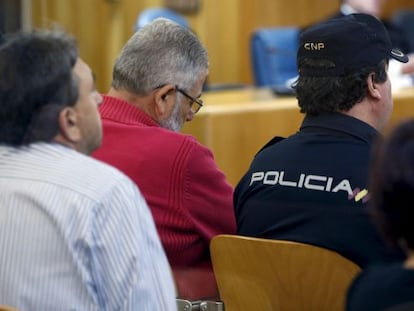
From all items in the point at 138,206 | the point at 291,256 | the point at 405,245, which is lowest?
the point at 291,256

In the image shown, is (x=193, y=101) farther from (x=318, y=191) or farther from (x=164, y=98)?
(x=318, y=191)

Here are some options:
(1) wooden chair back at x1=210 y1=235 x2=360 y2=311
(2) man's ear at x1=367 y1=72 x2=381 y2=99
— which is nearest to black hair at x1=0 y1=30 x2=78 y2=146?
(1) wooden chair back at x1=210 y1=235 x2=360 y2=311

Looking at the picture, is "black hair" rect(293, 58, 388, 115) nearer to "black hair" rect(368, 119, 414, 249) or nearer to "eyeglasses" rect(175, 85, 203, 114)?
"eyeglasses" rect(175, 85, 203, 114)

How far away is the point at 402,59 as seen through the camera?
2.67 m

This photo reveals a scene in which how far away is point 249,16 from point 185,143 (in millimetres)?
5591

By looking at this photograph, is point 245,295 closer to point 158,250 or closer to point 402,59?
point 158,250

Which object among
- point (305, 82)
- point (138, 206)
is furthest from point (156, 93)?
point (138, 206)

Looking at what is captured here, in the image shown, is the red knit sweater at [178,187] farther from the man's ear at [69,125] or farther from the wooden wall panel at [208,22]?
the wooden wall panel at [208,22]

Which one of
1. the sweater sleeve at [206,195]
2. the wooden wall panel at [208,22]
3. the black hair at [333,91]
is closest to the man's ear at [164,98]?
the sweater sleeve at [206,195]

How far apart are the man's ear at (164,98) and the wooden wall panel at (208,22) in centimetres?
412

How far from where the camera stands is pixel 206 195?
2.47 m

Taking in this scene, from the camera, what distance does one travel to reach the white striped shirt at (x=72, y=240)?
6.09 feet

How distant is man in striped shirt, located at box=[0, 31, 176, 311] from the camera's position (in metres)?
1.86

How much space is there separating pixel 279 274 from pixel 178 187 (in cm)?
37
